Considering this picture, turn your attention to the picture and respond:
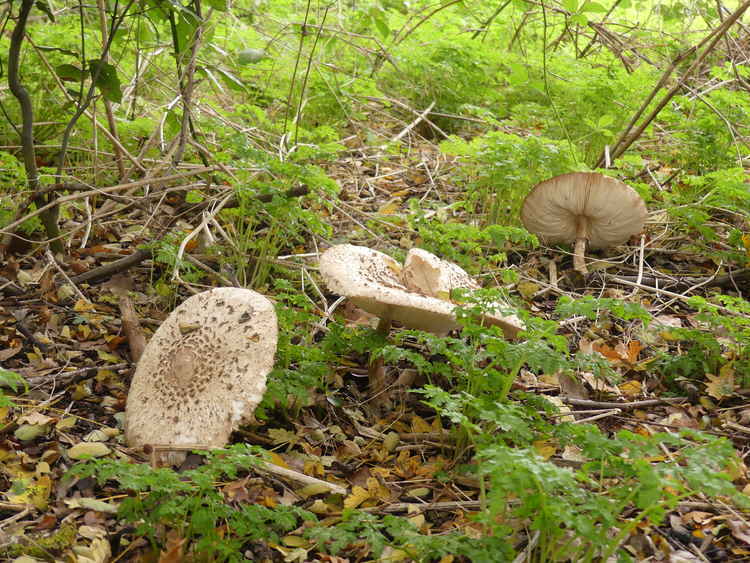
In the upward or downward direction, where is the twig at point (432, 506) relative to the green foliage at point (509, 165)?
downward

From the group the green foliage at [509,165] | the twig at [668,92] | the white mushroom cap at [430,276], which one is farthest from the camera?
the twig at [668,92]

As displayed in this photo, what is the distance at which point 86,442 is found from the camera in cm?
304

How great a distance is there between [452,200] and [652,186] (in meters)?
1.68

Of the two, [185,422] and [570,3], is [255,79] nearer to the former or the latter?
[570,3]

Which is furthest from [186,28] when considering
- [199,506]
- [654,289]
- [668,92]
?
[668,92]

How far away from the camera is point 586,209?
4660 mm

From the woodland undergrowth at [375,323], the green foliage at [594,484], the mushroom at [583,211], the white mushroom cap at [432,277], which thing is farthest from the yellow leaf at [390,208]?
the green foliage at [594,484]

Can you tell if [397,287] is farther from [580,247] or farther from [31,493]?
[580,247]

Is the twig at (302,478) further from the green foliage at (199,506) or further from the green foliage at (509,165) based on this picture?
the green foliage at (509,165)

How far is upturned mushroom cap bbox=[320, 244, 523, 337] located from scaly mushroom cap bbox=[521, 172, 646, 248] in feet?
4.23

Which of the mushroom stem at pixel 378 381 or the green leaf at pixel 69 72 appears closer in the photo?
the mushroom stem at pixel 378 381

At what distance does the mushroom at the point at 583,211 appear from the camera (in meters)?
4.46

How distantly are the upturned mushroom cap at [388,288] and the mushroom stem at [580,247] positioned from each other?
59.7 inches

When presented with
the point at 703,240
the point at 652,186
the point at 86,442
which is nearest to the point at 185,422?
the point at 86,442
